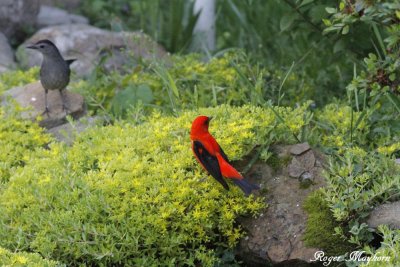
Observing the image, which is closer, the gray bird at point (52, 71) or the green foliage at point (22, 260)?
the green foliage at point (22, 260)

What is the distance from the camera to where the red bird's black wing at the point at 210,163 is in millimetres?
3877

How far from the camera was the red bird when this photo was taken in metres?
3.89

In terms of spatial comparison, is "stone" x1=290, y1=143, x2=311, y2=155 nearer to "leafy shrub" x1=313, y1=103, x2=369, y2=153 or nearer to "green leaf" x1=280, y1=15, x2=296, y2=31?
"leafy shrub" x1=313, y1=103, x2=369, y2=153

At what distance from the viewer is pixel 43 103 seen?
556cm

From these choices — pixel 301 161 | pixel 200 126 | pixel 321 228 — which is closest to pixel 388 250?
pixel 321 228

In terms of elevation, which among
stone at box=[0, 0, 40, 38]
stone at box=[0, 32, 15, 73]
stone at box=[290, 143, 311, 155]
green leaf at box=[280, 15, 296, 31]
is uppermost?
green leaf at box=[280, 15, 296, 31]

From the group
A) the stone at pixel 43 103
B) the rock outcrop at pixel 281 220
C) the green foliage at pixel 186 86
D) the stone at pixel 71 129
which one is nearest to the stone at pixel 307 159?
the rock outcrop at pixel 281 220

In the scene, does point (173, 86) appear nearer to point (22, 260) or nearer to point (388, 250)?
point (22, 260)

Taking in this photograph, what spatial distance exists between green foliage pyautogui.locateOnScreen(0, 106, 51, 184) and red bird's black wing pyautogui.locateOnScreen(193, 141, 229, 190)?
121cm

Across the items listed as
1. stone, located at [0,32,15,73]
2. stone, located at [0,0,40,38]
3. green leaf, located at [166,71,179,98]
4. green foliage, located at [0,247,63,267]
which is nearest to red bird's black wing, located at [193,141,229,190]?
green foliage, located at [0,247,63,267]

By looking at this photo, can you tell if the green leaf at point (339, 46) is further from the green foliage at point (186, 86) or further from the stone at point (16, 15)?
the stone at point (16, 15)

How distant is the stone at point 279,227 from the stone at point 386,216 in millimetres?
324

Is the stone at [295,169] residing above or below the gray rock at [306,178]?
Result: above

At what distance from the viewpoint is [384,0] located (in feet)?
13.8
